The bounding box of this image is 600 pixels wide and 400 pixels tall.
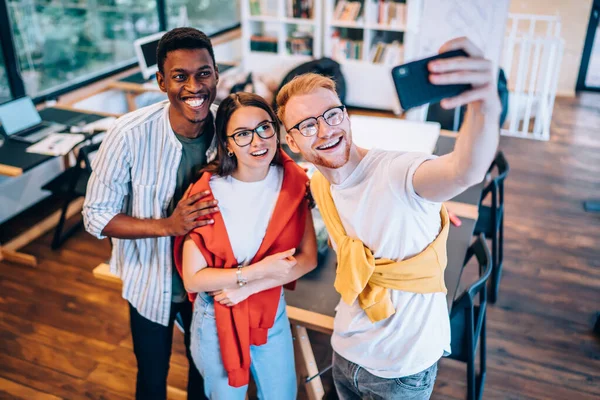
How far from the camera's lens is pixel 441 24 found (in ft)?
16.5

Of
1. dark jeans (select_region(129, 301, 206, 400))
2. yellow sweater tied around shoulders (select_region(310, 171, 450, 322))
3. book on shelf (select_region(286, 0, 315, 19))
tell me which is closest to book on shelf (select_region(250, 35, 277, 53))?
book on shelf (select_region(286, 0, 315, 19))

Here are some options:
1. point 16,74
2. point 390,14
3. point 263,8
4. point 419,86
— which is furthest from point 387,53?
point 419,86

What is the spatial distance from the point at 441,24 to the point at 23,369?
167 inches

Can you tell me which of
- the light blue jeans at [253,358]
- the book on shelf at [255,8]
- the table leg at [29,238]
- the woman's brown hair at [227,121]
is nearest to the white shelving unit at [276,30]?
the book on shelf at [255,8]

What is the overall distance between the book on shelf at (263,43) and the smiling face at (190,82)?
5.22 metres

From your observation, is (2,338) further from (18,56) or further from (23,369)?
(18,56)

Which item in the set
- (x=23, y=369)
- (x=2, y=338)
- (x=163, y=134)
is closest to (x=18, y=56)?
(x=2, y=338)

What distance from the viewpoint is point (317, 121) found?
1.45 meters

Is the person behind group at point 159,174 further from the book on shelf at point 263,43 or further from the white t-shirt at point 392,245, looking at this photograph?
the book on shelf at point 263,43

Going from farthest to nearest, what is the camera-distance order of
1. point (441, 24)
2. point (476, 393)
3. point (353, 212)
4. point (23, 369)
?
point (441, 24) → point (23, 369) → point (476, 393) → point (353, 212)

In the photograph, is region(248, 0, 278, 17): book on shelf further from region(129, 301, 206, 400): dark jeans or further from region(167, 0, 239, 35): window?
region(129, 301, 206, 400): dark jeans

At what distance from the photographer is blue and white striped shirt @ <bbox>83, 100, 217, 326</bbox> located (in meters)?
1.73

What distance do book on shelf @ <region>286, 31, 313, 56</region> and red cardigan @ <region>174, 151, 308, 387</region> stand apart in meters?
5.18

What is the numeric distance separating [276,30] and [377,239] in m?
5.92
